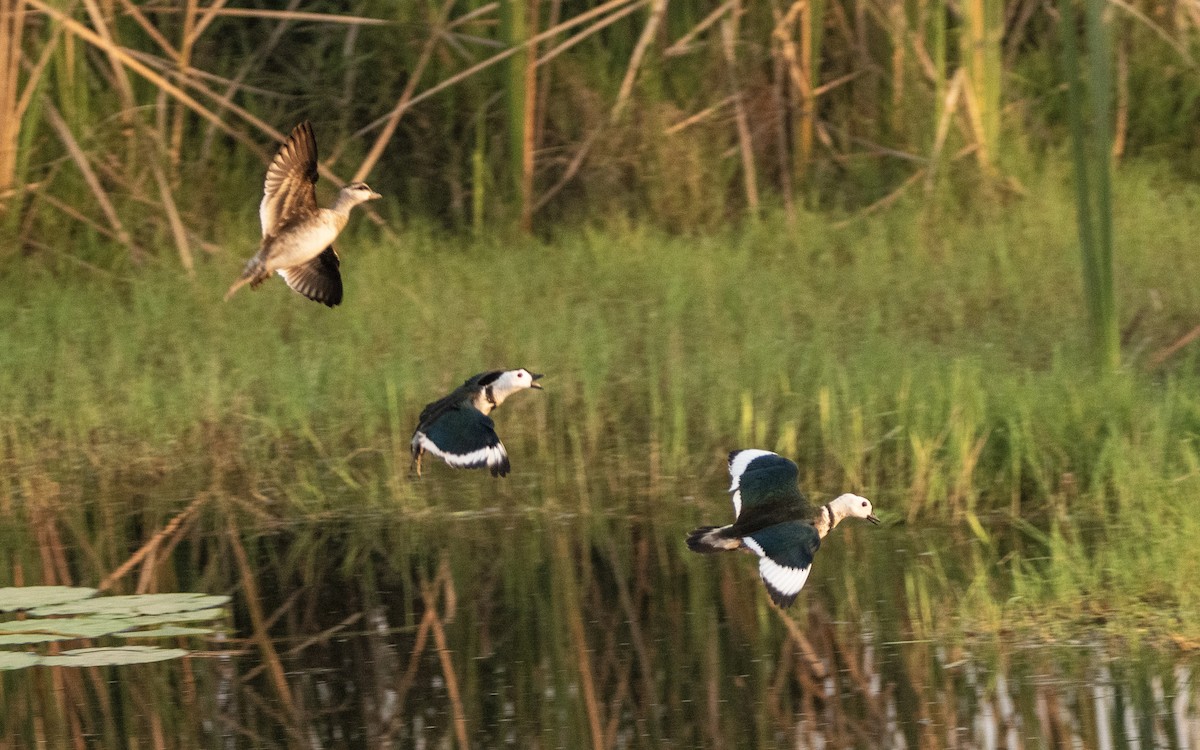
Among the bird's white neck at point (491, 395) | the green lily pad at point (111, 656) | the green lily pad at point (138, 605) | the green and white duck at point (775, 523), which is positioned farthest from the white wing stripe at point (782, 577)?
the green lily pad at point (138, 605)

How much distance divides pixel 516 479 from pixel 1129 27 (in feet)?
14.7

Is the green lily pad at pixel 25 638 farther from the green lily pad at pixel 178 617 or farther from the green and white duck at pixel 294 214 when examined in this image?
the green and white duck at pixel 294 214

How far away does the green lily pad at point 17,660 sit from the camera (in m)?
4.29

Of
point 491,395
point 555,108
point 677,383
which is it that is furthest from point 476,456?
point 555,108

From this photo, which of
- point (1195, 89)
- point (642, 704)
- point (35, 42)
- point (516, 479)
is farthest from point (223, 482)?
point (1195, 89)

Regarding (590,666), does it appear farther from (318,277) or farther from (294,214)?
(294,214)

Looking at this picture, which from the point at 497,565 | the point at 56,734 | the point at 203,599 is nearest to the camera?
the point at 56,734

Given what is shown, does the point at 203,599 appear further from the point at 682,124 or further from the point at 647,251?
the point at 682,124

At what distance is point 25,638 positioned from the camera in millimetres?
4477

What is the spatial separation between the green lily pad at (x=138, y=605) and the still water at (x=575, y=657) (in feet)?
0.26

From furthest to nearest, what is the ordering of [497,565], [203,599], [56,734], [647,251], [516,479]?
[647,251] < [516,479] < [497,565] < [203,599] < [56,734]

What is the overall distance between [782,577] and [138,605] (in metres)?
1.62

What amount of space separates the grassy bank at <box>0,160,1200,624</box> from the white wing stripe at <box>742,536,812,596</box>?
2.05ft

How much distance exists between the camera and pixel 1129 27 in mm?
8953
